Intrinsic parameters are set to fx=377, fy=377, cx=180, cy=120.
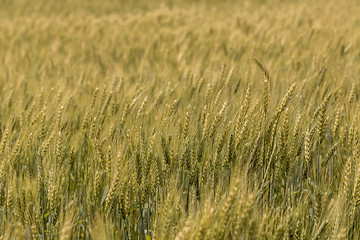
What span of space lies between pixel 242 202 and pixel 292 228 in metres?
0.21

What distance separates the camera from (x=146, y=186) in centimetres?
134

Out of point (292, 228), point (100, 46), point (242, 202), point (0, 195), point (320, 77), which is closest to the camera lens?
point (242, 202)

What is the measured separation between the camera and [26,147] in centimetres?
158

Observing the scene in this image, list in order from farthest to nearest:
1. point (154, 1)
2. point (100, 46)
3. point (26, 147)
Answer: point (154, 1) < point (100, 46) < point (26, 147)

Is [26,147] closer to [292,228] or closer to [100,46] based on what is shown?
[292,228]

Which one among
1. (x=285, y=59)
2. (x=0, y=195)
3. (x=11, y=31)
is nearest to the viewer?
(x=0, y=195)

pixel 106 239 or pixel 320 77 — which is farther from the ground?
pixel 320 77

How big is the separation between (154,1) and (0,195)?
12078mm

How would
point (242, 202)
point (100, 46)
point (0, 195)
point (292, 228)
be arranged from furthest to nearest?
point (100, 46) < point (0, 195) < point (292, 228) < point (242, 202)

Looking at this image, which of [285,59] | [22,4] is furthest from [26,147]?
[22,4]

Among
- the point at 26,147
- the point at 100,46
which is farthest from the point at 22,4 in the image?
the point at 26,147

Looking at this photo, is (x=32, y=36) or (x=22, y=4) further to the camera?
(x=22, y=4)

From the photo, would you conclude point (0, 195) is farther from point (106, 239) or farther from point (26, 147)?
point (106, 239)

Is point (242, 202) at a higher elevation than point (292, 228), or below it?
higher
